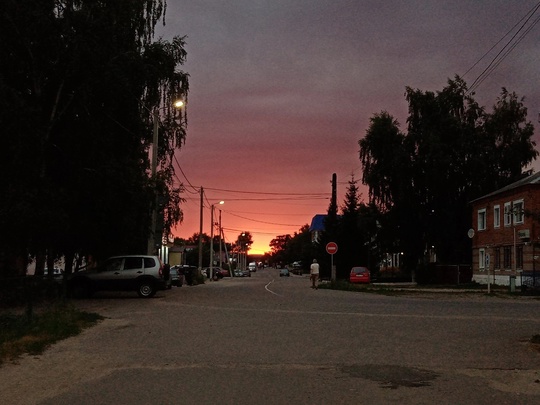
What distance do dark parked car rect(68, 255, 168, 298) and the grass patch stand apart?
8481 millimetres

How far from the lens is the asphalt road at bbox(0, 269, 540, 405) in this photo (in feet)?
24.2

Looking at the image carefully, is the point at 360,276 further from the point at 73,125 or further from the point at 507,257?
the point at 73,125

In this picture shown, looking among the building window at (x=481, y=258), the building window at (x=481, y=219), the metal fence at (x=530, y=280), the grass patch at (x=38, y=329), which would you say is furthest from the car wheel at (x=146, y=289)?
the building window at (x=481, y=219)

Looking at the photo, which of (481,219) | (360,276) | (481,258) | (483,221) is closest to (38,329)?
(360,276)

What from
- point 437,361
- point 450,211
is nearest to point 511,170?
point 450,211

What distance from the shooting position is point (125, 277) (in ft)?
85.5

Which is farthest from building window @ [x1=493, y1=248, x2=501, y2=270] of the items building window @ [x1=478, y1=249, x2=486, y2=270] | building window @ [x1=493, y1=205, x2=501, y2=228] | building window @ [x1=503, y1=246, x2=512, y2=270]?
building window @ [x1=478, y1=249, x2=486, y2=270]

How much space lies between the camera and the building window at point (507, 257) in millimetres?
44531

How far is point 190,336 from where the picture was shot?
12.9 m

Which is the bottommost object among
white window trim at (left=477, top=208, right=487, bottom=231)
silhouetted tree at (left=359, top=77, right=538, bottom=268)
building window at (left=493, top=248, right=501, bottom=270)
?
building window at (left=493, top=248, right=501, bottom=270)

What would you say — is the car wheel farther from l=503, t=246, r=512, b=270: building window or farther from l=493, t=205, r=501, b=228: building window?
l=493, t=205, r=501, b=228: building window

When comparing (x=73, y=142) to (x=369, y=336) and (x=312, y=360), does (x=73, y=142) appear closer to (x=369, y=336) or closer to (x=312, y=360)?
(x=369, y=336)

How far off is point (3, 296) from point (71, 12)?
410 inches

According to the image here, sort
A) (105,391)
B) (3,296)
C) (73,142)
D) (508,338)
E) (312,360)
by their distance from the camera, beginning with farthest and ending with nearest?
(73,142) < (3,296) < (508,338) < (312,360) < (105,391)
